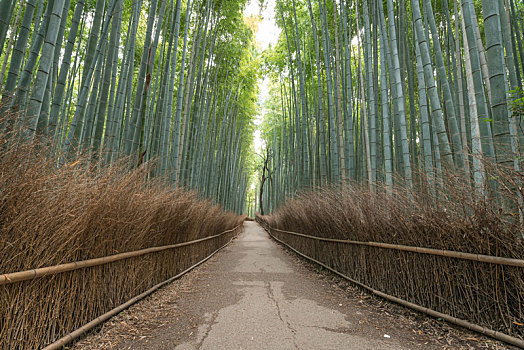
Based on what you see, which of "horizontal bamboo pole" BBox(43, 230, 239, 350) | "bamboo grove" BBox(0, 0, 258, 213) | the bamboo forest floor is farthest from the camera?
Answer: "bamboo grove" BBox(0, 0, 258, 213)

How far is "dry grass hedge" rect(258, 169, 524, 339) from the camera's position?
1579mm

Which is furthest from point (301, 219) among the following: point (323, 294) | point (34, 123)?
point (34, 123)

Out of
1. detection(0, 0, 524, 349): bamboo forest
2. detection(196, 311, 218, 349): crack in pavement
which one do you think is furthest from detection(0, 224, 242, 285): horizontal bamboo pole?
detection(196, 311, 218, 349): crack in pavement

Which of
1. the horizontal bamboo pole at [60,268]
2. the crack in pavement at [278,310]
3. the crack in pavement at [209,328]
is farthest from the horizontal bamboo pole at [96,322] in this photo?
the crack in pavement at [278,310]

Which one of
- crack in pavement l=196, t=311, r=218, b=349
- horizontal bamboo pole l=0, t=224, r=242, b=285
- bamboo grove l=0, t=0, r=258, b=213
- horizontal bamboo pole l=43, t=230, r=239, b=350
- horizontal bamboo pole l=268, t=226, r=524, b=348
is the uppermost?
bamboo grove l=0, t=0, r=258, b=213

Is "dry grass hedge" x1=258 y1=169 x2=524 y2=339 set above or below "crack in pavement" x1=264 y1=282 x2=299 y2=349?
above

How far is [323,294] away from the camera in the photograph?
2.99 meters

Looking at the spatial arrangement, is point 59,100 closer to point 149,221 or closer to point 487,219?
point 149,221

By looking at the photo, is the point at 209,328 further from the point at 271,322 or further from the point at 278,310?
the point at 278,310

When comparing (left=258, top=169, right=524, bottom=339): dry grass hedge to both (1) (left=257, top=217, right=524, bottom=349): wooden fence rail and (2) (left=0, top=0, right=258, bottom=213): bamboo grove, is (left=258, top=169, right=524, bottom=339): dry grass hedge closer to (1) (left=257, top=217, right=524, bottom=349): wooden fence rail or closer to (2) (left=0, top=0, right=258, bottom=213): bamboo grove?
(1) (left=257, top=217, right=524, bottom=349): wooden fence rail

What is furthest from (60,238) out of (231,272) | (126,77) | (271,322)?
(126,77)

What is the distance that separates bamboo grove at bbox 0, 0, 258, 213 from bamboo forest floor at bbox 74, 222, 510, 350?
1.45 meters

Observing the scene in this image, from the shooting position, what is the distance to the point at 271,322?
2.17 metres

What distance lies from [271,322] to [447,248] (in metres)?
1.52
